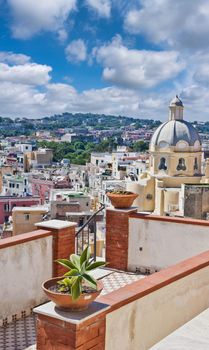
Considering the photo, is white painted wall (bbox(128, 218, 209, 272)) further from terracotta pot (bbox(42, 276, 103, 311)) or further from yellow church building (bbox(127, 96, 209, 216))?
yellow church building (bbox(127, 96, 209, 216))

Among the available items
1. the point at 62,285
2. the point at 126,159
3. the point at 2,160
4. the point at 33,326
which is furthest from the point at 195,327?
the point at 2,160

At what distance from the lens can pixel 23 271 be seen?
5.19 meters

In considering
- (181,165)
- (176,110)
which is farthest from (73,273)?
(176,110)

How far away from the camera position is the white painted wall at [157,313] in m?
3.61

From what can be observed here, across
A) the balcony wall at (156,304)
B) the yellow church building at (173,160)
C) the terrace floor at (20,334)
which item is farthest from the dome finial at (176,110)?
the balcony wall at (156,304)

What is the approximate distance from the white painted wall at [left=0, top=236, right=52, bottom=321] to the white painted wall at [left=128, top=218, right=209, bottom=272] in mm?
1388

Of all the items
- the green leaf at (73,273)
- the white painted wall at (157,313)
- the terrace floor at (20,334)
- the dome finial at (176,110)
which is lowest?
the terrace floor at (20,334)

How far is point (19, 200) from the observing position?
3834 centimetres

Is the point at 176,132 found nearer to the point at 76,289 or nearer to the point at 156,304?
the point at 156,304

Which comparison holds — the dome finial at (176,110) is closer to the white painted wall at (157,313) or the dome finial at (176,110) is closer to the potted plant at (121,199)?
the potted plant at (121,199)

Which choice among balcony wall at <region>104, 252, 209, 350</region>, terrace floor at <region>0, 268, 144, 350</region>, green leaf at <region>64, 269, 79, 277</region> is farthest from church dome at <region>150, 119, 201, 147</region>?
green leaf at <region>64, 269, 79, 277</region>

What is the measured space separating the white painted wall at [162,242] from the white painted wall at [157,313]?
4.30 feet

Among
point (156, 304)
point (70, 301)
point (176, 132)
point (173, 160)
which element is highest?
point (176, 132)

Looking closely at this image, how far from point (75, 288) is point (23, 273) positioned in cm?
222
